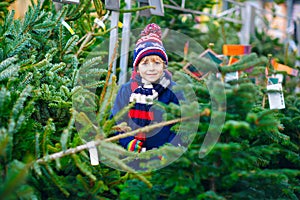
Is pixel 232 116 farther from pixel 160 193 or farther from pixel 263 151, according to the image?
pixel 160 193

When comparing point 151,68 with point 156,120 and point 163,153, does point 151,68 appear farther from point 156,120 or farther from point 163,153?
point 163,153

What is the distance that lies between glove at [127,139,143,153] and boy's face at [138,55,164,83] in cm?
37

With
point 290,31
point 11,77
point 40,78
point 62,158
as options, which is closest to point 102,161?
point 62,158

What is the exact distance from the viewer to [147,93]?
8.63 feet

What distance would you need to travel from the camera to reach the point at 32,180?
2.03 metres

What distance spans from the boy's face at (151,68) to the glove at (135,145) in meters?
0.37

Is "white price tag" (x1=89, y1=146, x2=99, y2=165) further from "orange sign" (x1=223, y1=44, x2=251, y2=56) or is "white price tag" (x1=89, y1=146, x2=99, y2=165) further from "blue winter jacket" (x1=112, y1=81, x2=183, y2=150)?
"orange sign" (x1=223, y1=44, x2=251, y2=56)

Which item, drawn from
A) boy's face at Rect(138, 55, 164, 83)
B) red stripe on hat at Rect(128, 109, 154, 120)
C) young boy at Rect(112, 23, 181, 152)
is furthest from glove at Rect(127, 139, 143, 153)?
boy's face at Rect(138, 55, 164, 83)

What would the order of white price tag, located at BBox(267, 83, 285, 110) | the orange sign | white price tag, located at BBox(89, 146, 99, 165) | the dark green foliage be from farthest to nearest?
the orange sign, white price tag, located at BBox(267, 83, 285, 110), white price tag, located at BBox(89, 146, 99, 165), the dark green foliage

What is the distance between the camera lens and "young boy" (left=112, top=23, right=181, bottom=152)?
2547mm

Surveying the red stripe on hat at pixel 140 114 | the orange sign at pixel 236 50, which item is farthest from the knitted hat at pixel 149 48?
the orange sign at pixel 236 50

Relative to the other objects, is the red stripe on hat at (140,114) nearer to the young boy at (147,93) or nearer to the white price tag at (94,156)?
the young boy at (147,93)

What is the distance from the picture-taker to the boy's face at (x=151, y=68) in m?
2.63

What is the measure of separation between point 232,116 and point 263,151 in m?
0.22
